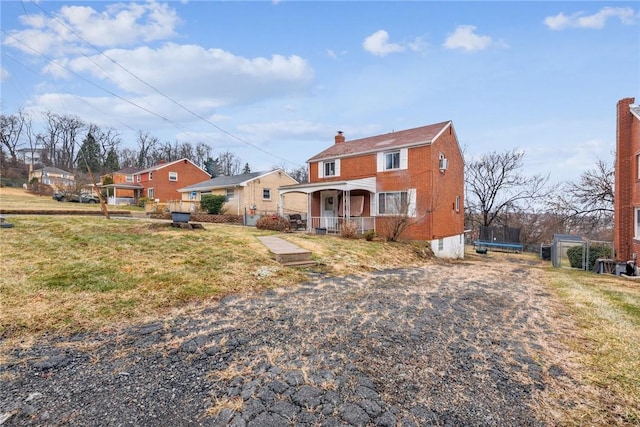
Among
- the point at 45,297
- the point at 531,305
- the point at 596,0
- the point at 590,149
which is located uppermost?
the point at 596,0

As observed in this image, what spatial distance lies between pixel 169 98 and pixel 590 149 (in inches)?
1240

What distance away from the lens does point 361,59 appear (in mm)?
15773

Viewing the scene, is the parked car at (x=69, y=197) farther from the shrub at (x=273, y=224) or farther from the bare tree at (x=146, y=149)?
the bare tree at (x=146, y=149)

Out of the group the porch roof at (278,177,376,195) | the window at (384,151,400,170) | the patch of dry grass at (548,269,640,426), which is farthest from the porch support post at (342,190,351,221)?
the patch of dry grass at (548,269,640,426)

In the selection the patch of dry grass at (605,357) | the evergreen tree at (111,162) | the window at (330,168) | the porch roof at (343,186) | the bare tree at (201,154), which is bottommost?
the patch of dry grass at (605,357)

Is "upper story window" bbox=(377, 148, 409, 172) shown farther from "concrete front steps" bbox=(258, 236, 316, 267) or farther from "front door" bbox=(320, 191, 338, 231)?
"concrete front steps" bbox=(258, 236, 316, 267)

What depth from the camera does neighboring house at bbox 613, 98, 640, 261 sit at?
43.5 feet

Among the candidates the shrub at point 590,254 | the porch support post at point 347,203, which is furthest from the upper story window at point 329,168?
the shrub at point 590,254

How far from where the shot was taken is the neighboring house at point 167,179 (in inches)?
1373

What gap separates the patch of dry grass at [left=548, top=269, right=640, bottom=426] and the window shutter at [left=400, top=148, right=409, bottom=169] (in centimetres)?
1077

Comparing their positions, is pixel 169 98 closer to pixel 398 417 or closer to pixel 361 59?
pixel 361 59

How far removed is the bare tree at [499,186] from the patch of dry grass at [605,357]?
27464mm

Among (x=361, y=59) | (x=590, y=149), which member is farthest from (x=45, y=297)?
(x=590, y=149)

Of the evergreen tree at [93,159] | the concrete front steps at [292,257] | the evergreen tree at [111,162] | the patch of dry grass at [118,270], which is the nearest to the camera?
the patch of dry grass at [118,270]
